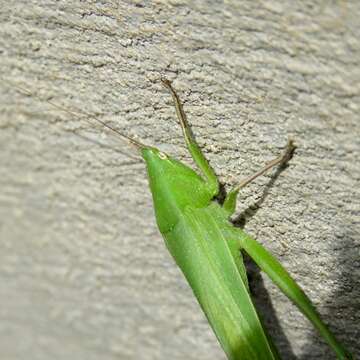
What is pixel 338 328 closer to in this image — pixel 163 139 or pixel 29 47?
pixel 163 139

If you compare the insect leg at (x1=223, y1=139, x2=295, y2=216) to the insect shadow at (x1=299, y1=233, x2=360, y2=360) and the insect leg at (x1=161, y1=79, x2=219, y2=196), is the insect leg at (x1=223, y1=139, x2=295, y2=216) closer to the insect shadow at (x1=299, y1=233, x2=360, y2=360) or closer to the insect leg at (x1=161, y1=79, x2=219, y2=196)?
the insect leg at (x1=161, y1=79, x2=219, y2=196)

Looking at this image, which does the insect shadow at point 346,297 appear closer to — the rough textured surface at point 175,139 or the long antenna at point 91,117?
the rough textured surface at point 175,139

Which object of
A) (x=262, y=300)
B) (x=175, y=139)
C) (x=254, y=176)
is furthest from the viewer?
(x=262, y=300)

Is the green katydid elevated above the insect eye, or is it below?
below

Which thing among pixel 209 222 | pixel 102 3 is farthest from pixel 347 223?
pixel 102 3

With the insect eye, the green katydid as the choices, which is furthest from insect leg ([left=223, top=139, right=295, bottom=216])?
the insect eye

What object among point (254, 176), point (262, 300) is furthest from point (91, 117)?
point (262, 300)

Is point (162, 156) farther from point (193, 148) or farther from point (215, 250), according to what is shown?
point (215, 250)
